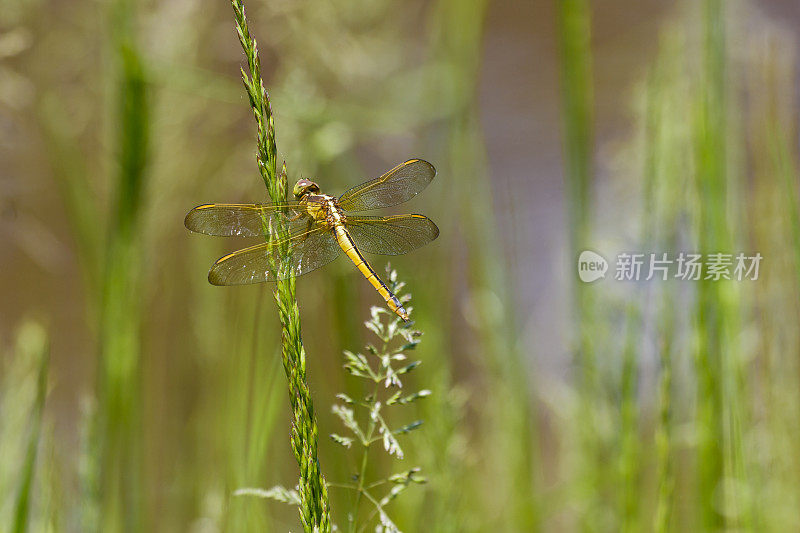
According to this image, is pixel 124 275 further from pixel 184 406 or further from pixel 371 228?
pixel 184 406

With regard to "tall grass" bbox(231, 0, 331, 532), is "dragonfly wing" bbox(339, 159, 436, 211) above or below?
above

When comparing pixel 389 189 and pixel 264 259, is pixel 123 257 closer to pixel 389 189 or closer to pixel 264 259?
pixel 264 259

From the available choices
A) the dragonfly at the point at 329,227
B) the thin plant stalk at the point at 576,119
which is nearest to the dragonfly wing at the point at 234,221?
the dragonfly at the point at 329,227

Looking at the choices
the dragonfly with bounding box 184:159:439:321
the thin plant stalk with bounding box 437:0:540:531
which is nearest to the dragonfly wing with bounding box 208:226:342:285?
the dragonfly with bounding box 184:159:439:321

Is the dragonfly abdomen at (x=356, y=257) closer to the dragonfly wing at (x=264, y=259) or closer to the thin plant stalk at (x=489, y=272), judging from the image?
the dragonfly wing at (x=264, y=259)

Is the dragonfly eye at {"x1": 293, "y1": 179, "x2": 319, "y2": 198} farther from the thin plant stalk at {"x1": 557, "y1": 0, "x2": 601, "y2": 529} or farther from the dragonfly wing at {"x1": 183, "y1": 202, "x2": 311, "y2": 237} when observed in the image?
the thin plant stalk at {"x1": 557, "y1": 0, "x2": 601, "y2": 529}

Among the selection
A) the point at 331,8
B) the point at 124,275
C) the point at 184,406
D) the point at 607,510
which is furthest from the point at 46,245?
the point at 607,510
